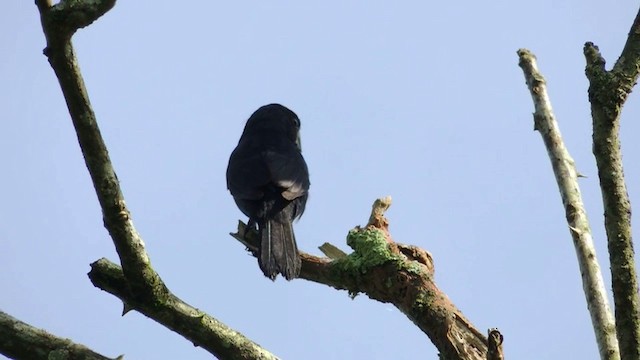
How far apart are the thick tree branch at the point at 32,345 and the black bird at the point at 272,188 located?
2.69 m

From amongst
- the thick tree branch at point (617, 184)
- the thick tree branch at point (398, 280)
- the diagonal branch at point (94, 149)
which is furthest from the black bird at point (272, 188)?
the thick tree branch at point (617, 184)

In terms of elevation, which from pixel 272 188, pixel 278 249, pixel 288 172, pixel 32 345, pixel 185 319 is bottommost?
pixel 32 345

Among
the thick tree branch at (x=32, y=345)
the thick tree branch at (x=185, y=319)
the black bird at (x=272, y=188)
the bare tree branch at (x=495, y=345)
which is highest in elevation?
the black bird at (x=272, y=188)

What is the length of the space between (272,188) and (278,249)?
1.11m

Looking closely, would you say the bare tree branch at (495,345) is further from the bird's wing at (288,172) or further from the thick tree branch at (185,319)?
the bird's wing at (288,172)

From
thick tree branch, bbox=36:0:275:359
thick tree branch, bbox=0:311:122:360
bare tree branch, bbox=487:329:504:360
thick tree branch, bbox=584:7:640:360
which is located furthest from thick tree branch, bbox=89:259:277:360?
thick tree branch, bbox=584:7:640:360

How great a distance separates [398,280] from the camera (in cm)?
557

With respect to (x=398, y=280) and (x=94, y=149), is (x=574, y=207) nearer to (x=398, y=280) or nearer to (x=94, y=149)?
(x=398, y=280)

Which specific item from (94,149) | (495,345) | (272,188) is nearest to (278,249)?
(272,188)

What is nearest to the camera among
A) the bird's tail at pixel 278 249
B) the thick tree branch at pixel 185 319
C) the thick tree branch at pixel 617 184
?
the thick tree branch at pixel 617 184

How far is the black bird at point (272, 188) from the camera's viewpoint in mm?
6824

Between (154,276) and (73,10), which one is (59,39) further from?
(154,276)

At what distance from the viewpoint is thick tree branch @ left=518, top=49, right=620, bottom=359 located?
461 centimetres

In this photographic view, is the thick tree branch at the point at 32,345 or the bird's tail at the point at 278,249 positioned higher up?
the bird's tail at the point at 278,249
